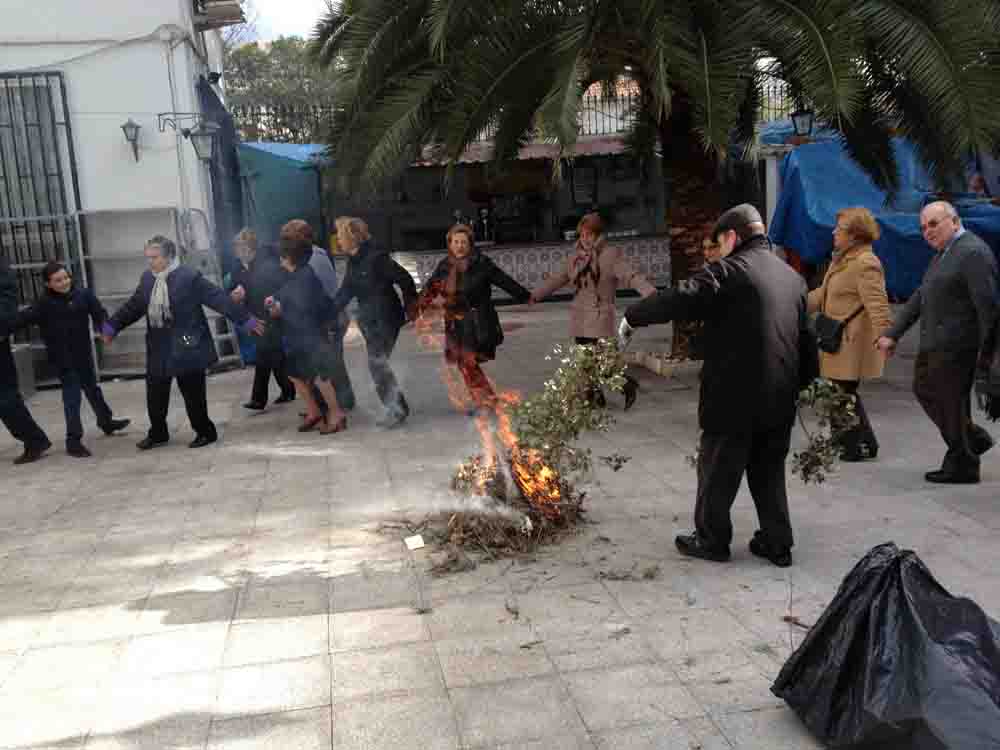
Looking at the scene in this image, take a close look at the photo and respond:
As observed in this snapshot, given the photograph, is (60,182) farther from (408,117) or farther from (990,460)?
(990,460)

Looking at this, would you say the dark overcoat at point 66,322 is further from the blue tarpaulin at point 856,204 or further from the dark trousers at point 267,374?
the blue tarpaulin at point 856,204

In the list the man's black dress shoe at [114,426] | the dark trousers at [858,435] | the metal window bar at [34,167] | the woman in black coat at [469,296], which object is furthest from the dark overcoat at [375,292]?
the metal window bar at [34,167]

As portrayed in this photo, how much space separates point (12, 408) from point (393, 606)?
4.57 meters

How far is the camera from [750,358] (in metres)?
4.39

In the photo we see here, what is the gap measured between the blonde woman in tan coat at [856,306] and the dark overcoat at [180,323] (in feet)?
14.5

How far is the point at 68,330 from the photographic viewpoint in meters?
7.74

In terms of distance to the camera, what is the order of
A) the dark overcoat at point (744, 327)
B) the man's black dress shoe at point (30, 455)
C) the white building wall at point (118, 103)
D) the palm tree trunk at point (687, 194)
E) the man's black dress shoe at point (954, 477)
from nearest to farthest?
the dark overcoat at point (744, 327) < the man's black dress shoe at point (954, 477) < the man's black dress shoe at point (30, 455) < the palm tree trunk at point (687, 194) < the white building wall at point (118, 103)

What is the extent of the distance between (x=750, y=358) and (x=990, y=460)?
2898 millimetres

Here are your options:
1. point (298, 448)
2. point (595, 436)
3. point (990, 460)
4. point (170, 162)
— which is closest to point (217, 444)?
point (298, 448)

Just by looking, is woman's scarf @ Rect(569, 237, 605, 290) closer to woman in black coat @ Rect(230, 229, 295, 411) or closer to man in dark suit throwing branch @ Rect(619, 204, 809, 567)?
woman in black coat @ Rect(230, 229, 295, 411)

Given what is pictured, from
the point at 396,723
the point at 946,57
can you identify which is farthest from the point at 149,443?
the point at 946,57

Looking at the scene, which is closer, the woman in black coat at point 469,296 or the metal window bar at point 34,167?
the woman in black coat at point 469,296

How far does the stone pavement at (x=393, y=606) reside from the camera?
3.48 meters

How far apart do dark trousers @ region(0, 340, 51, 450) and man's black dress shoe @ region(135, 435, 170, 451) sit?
741 millimetres
